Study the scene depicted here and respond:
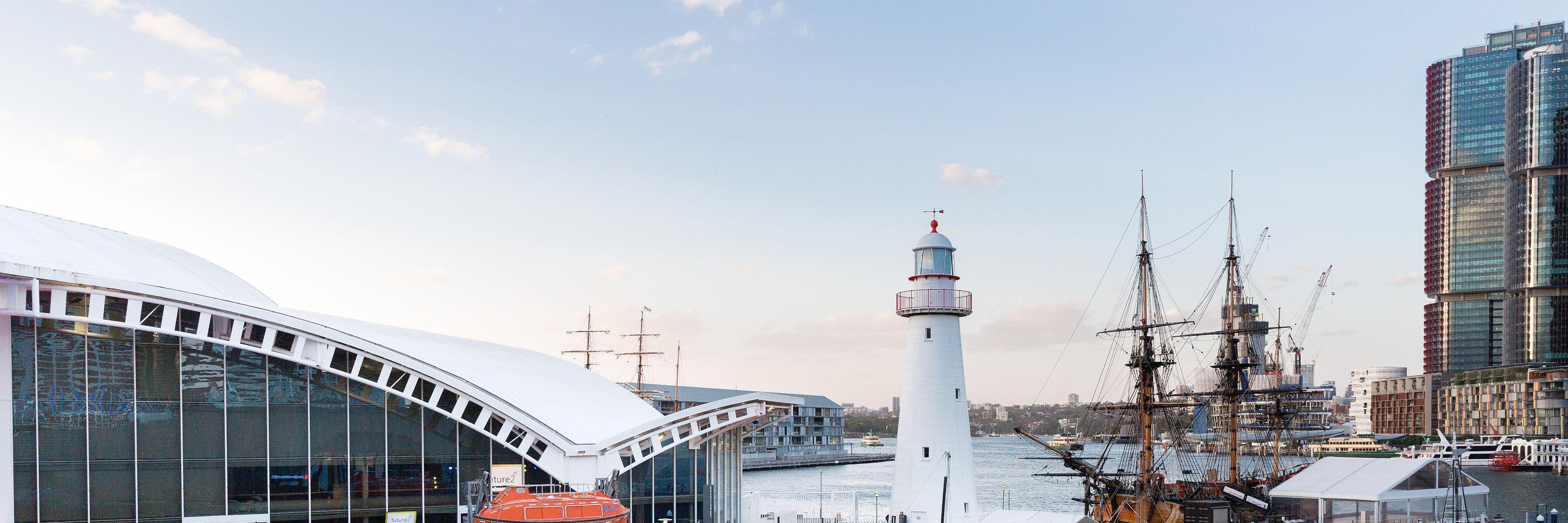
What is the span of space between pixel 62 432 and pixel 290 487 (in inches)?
225

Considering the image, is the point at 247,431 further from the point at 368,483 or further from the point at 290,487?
the point at 368,483

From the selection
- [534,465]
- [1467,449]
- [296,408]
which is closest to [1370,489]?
[534,465]

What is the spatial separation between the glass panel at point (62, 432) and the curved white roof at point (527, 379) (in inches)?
223

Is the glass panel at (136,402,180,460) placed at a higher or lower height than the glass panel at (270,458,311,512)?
higher

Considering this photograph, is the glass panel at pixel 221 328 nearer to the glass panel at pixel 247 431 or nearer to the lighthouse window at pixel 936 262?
the glass panel at pixel 247 431

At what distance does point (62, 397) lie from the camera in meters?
28.5

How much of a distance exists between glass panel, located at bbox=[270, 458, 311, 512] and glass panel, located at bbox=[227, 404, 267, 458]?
1.33 feet

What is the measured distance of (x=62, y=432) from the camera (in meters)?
28.5

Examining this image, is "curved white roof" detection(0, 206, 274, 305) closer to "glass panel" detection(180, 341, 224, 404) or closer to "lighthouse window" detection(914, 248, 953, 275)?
"glass panel" detection(180, 341, 224, 404)

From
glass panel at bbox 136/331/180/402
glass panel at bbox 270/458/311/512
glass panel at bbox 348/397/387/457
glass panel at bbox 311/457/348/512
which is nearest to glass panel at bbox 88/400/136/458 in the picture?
glass panel at bbox 136/331/180/402

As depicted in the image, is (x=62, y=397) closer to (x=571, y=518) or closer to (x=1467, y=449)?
(x=571, y=518)

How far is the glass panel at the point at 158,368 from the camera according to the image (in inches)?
1147

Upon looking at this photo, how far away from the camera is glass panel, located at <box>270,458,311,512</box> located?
3034cm

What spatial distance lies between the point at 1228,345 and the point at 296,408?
6585 cm
